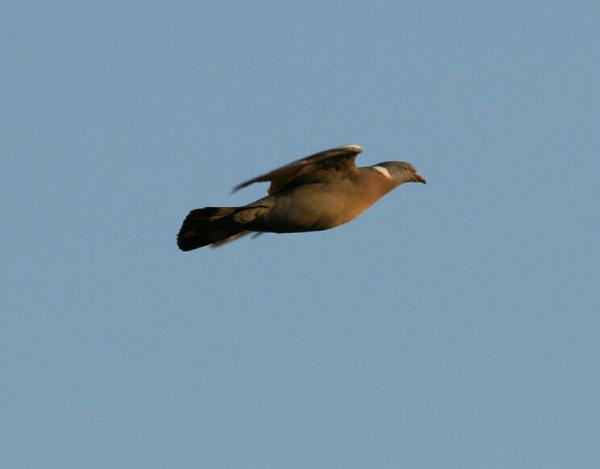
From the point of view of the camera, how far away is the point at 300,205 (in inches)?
539

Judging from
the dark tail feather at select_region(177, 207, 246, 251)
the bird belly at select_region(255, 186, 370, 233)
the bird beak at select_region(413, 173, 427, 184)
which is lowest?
the bird belly at select_region(255, 186, 370, 233)

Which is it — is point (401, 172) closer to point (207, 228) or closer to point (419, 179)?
point (419, 179)

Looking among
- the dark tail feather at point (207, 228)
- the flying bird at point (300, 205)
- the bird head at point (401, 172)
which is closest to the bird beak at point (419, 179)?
the bird head at point (401, 172)

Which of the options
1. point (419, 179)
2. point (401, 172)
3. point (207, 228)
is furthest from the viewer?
point (419, 179)

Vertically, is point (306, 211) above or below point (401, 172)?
below

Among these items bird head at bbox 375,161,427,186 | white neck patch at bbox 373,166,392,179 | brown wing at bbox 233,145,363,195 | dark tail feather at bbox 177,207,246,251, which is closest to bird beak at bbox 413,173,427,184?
bird head at bbox 375,161,427,186

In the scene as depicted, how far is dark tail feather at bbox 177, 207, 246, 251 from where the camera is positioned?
14.0m

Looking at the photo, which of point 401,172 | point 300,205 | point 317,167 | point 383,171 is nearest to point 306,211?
point 300,205

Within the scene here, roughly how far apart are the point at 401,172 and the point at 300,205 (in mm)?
1982

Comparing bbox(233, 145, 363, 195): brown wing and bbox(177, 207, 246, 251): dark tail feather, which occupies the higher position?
bbox(233, 145, 363, 195): brown wing

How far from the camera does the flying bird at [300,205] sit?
13703 mm

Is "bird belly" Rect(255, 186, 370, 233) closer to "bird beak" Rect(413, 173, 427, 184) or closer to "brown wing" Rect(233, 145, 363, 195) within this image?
"brown wing" Rect(233, 145, 363, 195)

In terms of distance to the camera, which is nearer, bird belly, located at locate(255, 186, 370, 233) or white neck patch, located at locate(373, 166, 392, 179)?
bird belly, located at locate(255, 186, 370, 233)

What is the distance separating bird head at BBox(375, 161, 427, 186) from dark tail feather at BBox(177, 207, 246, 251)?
1839 mm
